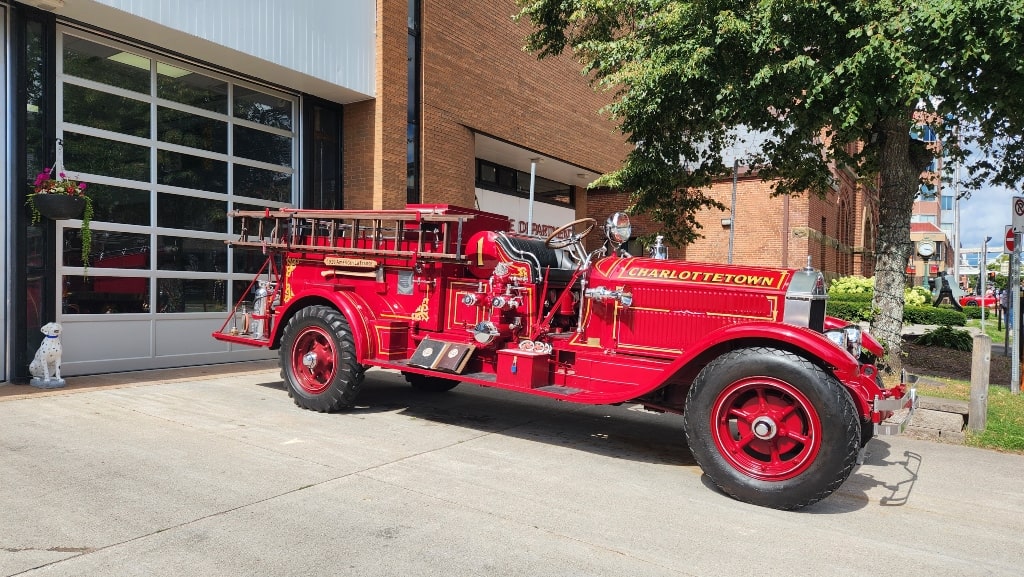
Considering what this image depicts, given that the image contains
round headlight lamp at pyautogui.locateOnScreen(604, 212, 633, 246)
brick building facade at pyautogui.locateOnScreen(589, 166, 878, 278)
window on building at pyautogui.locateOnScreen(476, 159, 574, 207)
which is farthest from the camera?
brick building facade at pyautogui.locateOnScreen(589, 166, 878, 278)

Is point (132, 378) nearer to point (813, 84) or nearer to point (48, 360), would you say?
point (48, 360)

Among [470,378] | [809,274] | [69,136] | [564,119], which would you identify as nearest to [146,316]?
[69,136]

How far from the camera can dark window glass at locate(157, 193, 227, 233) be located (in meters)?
9.03

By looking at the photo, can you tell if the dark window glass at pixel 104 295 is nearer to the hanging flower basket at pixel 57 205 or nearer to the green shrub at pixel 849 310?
the hanging flower basket at pixel 57 205

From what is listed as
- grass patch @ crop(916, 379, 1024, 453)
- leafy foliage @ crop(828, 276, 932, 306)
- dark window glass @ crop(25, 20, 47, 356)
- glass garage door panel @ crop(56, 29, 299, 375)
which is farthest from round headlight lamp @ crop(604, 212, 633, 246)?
leafy foliage @ crop(828, 276, 932, 306)

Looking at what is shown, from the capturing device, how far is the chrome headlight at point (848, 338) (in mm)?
4672

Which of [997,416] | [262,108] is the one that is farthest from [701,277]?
[262,108]

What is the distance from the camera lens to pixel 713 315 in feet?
16.1

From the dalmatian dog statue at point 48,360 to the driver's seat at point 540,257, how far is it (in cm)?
507

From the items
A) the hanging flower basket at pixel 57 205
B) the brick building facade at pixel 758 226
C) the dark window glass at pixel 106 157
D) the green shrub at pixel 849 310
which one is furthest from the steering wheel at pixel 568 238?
the green shrub at pixel 849 310

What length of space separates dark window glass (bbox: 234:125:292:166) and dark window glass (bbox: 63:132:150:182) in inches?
58.5

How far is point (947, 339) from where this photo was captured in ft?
40.2

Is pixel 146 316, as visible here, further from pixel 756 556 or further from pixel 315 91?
pixel 756 556

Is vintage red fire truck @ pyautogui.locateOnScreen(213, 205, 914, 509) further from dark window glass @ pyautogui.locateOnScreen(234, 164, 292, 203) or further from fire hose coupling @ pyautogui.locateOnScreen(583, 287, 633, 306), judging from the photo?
dark window glass @ pyautogui.locateOnScreen(234, 164, 292, 203)
